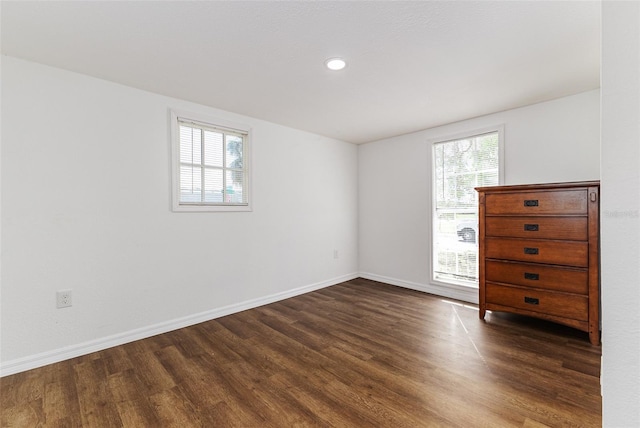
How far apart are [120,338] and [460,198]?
3.80 meters

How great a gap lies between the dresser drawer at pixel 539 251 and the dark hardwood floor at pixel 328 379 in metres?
0.64

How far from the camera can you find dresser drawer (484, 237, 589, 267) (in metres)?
2.33

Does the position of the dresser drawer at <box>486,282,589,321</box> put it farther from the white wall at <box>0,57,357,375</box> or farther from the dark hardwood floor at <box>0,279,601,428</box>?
the white wall at <box>0,57,357,375</box>

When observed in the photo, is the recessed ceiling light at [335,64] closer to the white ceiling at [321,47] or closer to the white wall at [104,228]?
the white ceiling at [321,47]

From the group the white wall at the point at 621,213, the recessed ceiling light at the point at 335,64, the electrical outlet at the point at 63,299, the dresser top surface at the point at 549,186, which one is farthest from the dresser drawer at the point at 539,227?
the electrical outlet at the point at 63,299

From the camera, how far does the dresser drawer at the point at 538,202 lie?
2.33 metres

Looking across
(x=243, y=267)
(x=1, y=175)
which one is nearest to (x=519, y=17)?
(x=243, y=267)

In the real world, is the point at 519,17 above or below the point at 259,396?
above

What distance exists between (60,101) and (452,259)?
164 inches

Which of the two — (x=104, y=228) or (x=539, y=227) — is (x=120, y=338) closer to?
(x=104, y=228)

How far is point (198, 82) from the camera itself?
2.42m

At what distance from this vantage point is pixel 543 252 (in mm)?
2500

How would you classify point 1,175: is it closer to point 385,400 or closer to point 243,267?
point 243,267

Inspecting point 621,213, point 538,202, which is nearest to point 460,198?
point 538,202
